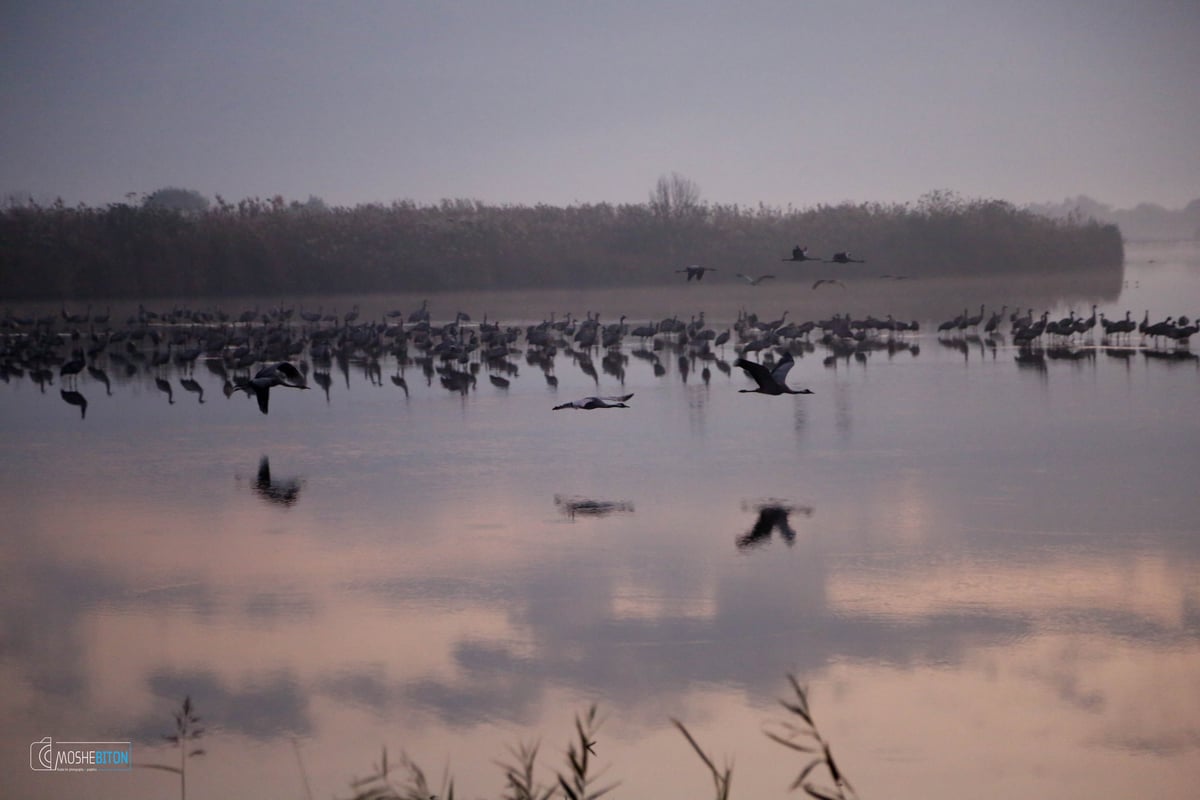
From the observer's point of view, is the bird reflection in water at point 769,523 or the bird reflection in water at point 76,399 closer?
the bird reflection in water at point 769,523

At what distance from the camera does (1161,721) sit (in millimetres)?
7512

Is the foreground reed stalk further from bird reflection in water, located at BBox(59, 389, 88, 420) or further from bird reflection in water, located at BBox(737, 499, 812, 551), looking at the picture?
bird reflection in water, located at BBox(59, 389, 88, 420)

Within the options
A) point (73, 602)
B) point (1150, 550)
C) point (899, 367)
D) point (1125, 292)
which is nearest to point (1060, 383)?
point (899, 367)

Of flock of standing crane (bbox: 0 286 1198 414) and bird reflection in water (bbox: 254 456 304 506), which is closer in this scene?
bird reflection in water (bbox: 254 456 304 506)

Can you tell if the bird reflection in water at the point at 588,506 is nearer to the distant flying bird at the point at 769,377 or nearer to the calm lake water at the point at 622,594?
the calm lake water at the point at 622,594

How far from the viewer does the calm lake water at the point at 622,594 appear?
7.41m

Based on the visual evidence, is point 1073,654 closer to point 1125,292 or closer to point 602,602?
point 602,602

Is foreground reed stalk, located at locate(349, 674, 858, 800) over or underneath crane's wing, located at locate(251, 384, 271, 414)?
underneath

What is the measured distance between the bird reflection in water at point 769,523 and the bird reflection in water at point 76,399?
37.6 ft

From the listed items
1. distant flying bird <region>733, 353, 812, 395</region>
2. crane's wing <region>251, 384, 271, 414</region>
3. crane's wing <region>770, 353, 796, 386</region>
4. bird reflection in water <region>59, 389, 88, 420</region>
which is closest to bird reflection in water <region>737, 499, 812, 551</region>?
distant flying bird <region>733, 353, 812, 395</region>

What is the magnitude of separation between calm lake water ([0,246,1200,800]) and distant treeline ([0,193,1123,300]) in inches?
1364

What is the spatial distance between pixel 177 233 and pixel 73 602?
44915 mm

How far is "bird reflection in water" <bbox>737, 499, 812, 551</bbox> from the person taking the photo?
11.3 m

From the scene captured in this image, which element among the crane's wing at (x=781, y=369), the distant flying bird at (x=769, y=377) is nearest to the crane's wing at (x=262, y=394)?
the distant flying bird at (x=769, y=377)
